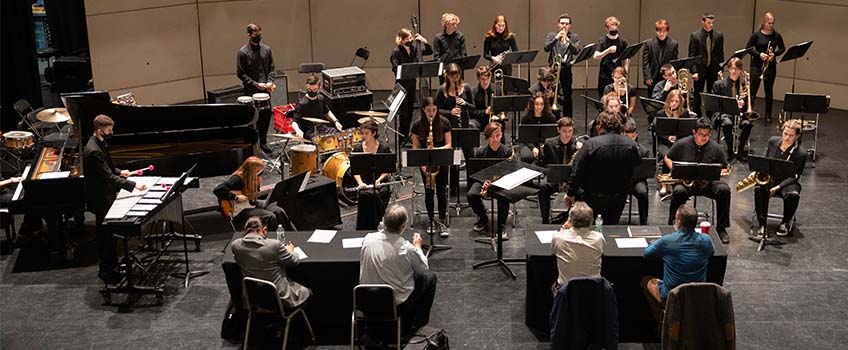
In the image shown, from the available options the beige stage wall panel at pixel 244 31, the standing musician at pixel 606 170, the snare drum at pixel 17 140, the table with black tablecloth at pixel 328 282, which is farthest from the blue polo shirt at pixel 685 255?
the beige stage wall panel at pixel 244 31

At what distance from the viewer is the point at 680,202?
964 centimetres

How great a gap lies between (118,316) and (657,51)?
8.54 metres

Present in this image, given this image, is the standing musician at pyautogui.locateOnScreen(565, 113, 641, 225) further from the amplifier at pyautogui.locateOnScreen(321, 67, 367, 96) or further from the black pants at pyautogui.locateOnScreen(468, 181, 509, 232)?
the amplifier at pyautogui.locateOnScreen(321, 67, 367, 96)

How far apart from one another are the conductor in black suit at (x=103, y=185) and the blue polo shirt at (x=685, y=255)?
466 cm

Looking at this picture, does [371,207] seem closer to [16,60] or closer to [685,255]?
[685,255]

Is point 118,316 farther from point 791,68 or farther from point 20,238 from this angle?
point 791,68

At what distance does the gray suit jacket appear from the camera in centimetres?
703

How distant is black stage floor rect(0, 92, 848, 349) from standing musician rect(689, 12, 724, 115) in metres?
4.00

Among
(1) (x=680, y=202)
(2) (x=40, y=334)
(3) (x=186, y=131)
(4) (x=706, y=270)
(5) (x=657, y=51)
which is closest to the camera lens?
(4) (x=706, y=270)

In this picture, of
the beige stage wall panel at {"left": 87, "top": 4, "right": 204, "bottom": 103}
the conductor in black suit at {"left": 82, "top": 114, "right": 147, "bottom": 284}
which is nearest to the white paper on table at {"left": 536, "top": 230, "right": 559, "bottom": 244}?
the conductor in black suit at {"left": 82, "top": 114, "right": 147, "bottom": 284}

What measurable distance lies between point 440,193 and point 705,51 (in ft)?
19.2

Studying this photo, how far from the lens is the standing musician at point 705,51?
1394cm

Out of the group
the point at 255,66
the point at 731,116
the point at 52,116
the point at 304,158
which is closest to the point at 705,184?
the point at 731,116

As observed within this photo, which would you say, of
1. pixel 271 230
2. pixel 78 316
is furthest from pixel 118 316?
pixel 271 230
